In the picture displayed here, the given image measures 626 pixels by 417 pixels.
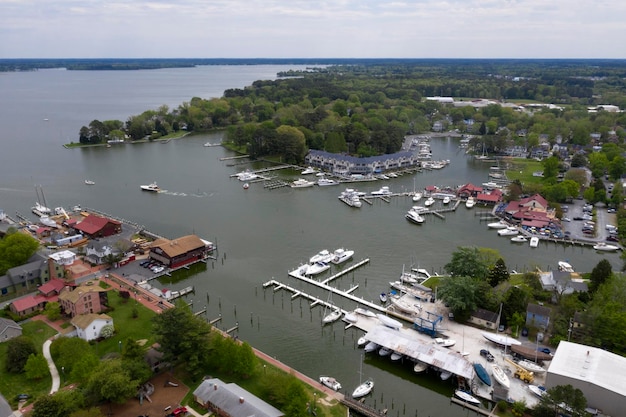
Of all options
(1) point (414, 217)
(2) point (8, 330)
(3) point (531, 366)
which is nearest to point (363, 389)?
(3) point (531, 366)

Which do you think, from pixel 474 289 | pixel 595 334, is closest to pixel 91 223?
pixel 474 289

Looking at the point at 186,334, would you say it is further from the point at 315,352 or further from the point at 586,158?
the point at 586,158

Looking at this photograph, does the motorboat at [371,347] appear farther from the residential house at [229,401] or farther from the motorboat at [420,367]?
the residential house at [229,401]

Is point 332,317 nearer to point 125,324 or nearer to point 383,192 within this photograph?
point 125,324

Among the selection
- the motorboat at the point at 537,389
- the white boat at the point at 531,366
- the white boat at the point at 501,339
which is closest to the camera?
the motorboat at the point at 537,389

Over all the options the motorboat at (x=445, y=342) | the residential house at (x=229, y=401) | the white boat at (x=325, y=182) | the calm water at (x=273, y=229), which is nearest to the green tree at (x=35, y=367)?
the residential house at (x=229, y=401)

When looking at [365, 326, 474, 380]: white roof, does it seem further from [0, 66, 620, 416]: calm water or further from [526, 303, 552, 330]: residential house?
[526, 303, 552, 330]: residential house
